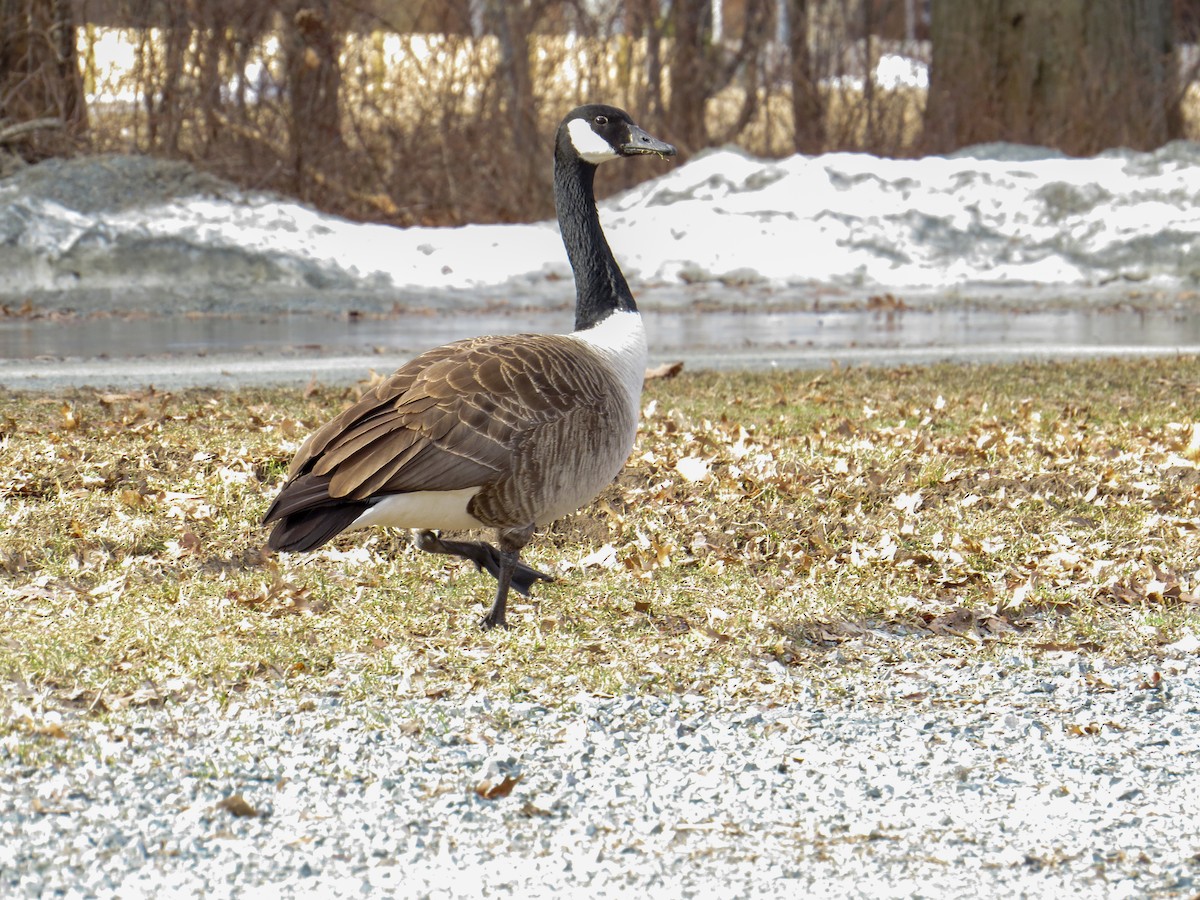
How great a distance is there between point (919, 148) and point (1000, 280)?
186 inches

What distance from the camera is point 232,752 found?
3613mm

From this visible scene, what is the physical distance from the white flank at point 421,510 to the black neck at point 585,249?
1.18 meters

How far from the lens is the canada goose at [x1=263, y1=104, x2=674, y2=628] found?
4.34 m

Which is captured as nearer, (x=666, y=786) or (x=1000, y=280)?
(x=666, y=786)

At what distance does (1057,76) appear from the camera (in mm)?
21250

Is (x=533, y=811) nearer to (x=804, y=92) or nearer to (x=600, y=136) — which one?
(x=600, y=136)

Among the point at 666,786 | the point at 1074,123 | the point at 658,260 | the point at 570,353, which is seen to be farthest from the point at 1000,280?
the point at 666,786

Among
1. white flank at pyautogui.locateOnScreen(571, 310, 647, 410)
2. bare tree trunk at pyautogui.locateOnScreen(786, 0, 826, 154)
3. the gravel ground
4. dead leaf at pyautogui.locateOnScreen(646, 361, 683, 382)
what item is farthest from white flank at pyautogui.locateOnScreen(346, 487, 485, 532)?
bare tree trunk at pyautogui.locateOnScreen(786, 0, 826, 154)

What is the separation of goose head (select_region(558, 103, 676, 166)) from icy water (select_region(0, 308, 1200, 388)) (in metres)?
4.07

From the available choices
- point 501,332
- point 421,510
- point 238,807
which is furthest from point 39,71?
point 238,807

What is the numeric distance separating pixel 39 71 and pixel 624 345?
1363cm

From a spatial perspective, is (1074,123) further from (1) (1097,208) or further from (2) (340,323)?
(2) (340,323)

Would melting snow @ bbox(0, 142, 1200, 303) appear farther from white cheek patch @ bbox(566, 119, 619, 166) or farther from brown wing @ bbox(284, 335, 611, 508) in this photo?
brown wing @ bbox(284, 335, 611, 508)

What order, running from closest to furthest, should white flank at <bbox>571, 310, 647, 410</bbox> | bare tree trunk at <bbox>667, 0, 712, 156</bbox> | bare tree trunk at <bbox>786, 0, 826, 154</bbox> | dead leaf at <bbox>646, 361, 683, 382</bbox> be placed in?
white flank at <bbox>571, 310, 647, 410</bbox>
dead leaf at <bbox>646, 361, 683, 382</bbox>
bare tree trunk at <bbox>667, 0, 712, 156</bbox>
bare tree trunk at <bbox>786, 0, 826, 154</bbox>
